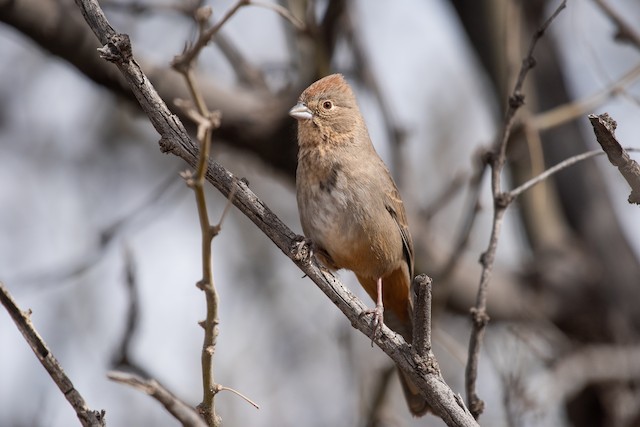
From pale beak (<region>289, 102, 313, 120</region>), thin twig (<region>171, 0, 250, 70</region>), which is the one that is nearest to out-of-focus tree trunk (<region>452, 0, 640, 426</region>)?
pale beak (<region>289, 102, 313, 120</region>)

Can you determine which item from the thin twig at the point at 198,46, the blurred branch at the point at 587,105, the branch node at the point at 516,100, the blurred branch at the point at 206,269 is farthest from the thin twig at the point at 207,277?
the blurred branch at the point at 587,105

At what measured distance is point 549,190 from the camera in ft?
24.4

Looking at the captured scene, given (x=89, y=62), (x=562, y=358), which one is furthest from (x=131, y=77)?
(x=562, y=358)

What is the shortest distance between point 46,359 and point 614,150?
1968mm

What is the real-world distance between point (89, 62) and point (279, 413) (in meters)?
3.83

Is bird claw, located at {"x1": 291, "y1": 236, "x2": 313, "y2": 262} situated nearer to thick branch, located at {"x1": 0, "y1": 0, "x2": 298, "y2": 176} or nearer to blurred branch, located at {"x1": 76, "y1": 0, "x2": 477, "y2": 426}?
blurred branch, located at {"x1": 76, "y1": 0, "x2": 477, "y2": 426}

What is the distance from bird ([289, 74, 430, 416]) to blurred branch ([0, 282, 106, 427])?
174 cm

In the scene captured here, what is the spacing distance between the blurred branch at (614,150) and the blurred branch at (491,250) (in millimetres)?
938

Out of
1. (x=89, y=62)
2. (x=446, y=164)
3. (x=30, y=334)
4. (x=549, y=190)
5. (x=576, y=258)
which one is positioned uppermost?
(x=446, y=164)

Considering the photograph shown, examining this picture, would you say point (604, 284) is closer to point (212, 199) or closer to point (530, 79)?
point (530, 79)

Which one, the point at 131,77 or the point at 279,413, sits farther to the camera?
the point at 279,413

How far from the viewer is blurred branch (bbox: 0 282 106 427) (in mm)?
2561

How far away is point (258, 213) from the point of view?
3070 mm

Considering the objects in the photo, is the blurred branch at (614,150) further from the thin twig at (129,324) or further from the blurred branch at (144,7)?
the blurred branch at (144,7)
